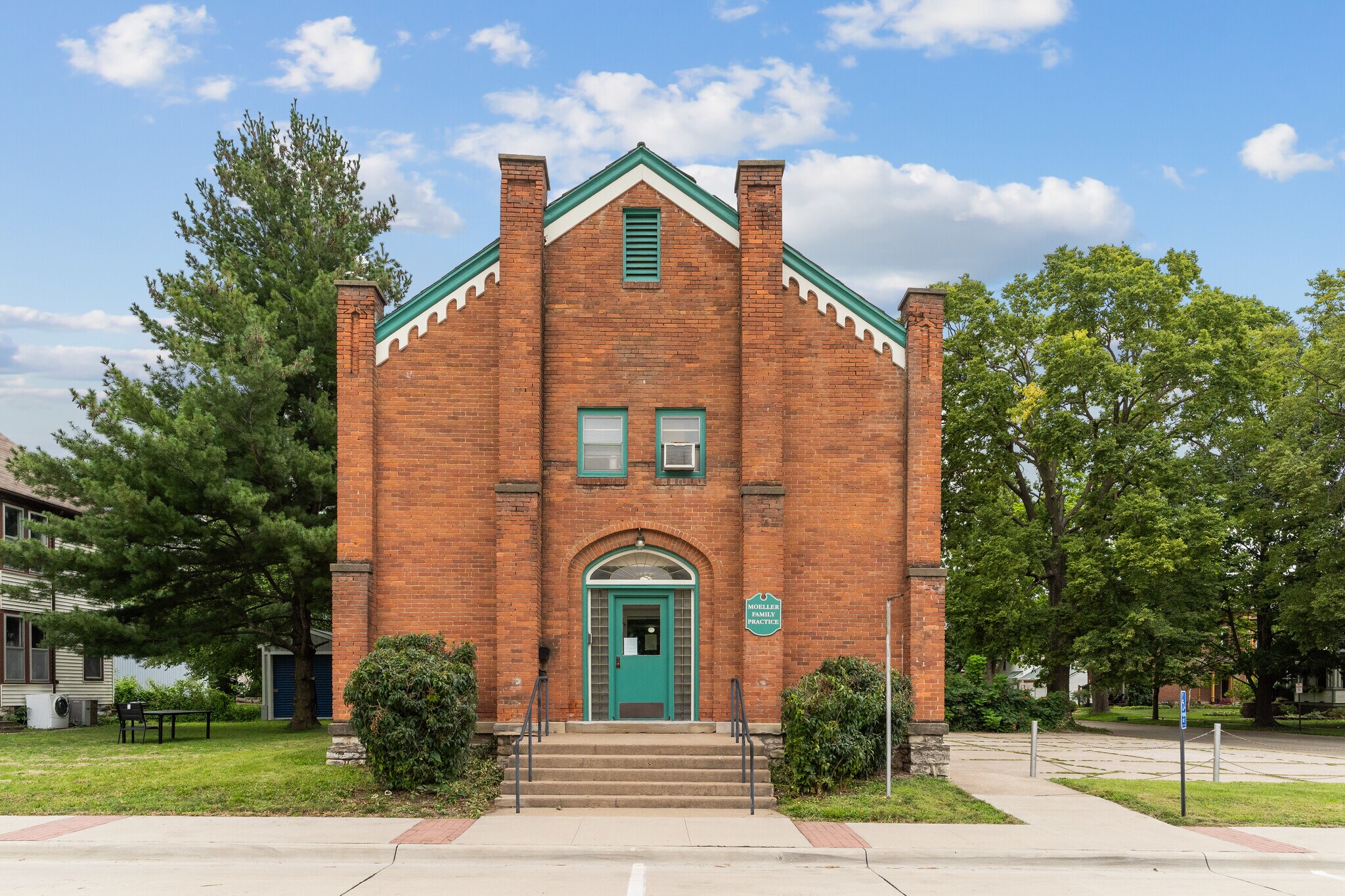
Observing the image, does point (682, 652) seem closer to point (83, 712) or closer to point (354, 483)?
point (354, 483)

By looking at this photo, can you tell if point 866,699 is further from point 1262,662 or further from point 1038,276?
point 1262,662

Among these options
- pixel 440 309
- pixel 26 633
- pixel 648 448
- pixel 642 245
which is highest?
pixel 642 245

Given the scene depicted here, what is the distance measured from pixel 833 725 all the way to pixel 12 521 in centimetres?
2887

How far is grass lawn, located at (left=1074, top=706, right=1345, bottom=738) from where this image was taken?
37.8 meters

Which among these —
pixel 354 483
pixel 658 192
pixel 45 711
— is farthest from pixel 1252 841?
pixel 45 711

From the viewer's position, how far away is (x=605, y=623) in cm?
1794

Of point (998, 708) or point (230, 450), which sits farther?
point (998, 708)

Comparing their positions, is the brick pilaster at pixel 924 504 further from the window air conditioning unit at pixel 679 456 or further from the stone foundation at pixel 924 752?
the window air conditioning unit at pixel 679 456

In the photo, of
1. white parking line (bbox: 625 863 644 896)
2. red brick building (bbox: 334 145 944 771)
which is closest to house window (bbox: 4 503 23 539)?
red brick building (bbox: 334 145 944 771)

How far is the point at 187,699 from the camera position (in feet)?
134

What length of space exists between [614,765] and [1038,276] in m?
25.4

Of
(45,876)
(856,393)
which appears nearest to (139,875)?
(45,876)

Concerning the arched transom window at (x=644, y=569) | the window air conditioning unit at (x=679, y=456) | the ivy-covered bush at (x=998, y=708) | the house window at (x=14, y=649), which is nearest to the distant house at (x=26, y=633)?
the house window at (x=14, y=649)

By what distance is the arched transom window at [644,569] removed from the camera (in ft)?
58.9
